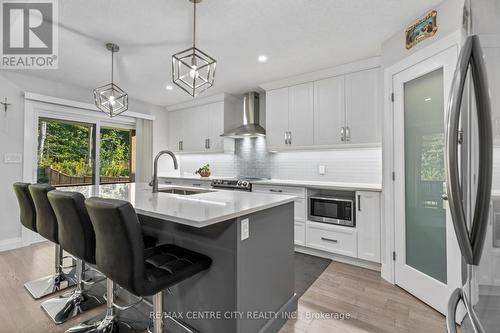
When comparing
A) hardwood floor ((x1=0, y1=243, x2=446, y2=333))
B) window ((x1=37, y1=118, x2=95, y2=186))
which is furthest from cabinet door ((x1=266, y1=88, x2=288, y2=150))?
window ((x1=37, y1=118, x2=95, y2=186))

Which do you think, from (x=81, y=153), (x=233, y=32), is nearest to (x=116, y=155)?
(x=81, y=153)

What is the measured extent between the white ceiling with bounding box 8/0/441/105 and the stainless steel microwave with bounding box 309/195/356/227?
1861 millimetres

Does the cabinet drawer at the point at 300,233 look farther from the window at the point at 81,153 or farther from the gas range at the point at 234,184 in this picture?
the window at the point at 81,153

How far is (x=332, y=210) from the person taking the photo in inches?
125

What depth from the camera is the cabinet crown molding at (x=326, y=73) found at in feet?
10.3

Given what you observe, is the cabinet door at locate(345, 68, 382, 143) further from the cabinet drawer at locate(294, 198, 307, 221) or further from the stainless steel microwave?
the cabinet drawer at locate(294, 198, 307, 221)

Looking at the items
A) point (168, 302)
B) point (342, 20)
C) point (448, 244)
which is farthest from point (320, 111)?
point (168, 302)

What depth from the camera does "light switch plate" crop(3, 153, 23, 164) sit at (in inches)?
142

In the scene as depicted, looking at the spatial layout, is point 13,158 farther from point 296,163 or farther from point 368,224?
point 368,224

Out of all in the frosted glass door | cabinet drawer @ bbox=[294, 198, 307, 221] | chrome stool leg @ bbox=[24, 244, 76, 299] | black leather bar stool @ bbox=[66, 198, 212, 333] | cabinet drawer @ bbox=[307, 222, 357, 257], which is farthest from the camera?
cabinet drawer @ bbox=[294, 198, 307, 221]

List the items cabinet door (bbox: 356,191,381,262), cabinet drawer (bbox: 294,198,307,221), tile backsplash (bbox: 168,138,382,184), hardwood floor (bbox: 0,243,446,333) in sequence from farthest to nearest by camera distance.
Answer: tile backsplash (bbox: 168,138,382,184) → cabinet drawer (bbox: 294,198,307,221) → cabinet door (bbox: 356,191,381,262) → hardwood floor (bbox: 0,243,446,333)

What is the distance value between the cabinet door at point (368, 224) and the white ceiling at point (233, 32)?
5.91 ft

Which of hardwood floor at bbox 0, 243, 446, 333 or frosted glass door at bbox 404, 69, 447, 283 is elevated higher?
frosted glass door at bbox 404, 69, 447, 283

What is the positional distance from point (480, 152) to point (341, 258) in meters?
2.85
